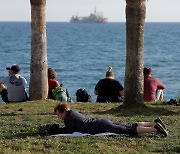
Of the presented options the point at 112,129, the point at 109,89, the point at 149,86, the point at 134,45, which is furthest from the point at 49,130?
the point at 149,86

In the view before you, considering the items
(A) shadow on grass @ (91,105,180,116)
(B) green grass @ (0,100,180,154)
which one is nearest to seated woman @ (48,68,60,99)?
(B) green grass @ (0,100,180,154)

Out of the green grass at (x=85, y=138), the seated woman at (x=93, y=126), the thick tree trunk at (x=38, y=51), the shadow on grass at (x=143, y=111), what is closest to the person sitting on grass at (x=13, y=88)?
the thick tree trunk at (x=38, y=51)

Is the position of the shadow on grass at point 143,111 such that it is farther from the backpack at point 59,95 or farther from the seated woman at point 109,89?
the backpack at point 59,95

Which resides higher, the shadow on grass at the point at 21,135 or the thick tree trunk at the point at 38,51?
the thick tree trunk at the point at 38,51

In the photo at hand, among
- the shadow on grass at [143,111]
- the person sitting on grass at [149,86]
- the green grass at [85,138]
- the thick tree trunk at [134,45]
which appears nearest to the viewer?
the green grass at [85,138]

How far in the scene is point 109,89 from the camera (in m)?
15.2

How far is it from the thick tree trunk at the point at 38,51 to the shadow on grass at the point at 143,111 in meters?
2.37

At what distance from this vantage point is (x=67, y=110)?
10.2 meters

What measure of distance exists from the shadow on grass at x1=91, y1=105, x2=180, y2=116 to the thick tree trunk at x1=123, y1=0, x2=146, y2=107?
0.33 metres

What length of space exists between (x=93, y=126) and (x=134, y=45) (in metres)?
3.33

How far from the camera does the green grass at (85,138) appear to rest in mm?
9367

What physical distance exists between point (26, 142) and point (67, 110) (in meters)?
0.94

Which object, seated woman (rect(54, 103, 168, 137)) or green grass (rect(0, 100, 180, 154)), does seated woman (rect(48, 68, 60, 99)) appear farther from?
seated woman (rect(54, 103, 168, 137))

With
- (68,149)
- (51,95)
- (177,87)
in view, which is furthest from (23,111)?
(177,87)
